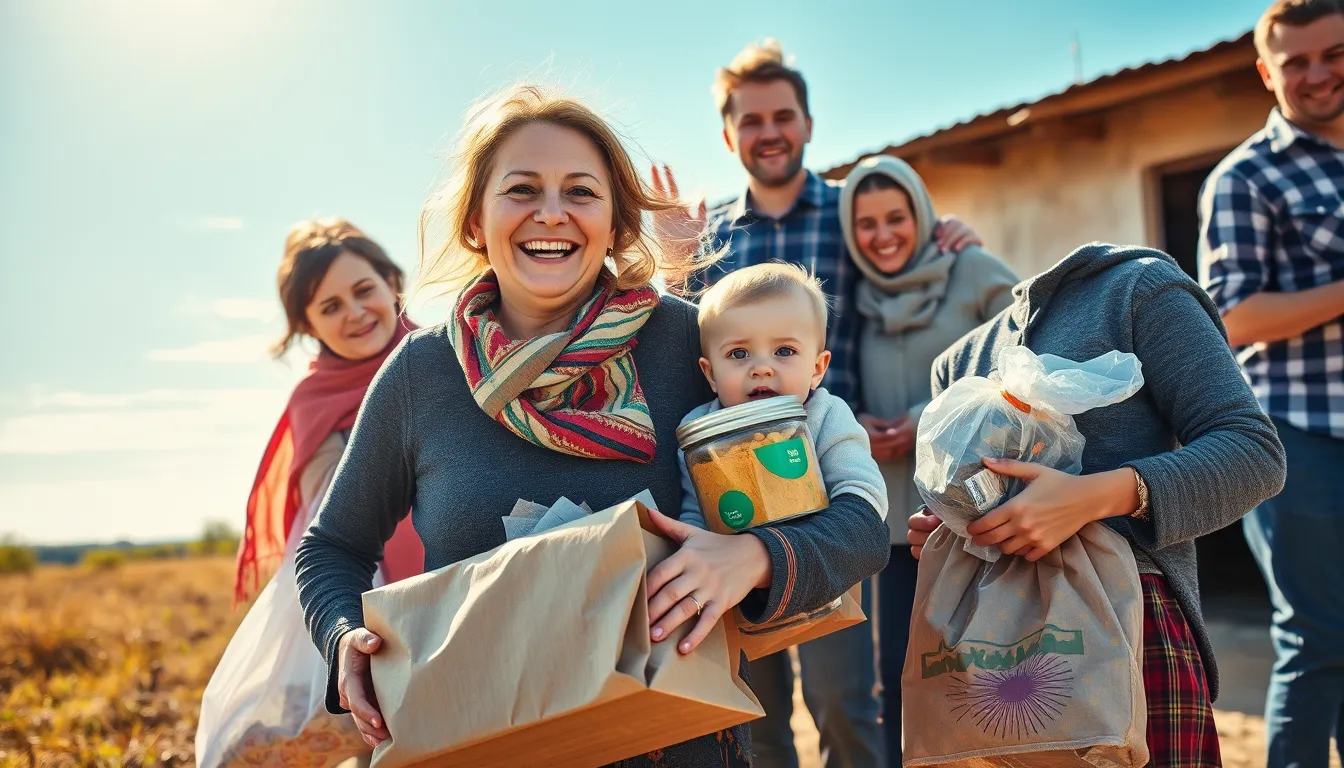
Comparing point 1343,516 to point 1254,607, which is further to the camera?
point 1254,607

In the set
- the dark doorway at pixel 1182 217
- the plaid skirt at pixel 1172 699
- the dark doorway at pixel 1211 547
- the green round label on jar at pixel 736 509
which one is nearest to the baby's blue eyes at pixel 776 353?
the green round label on jar at pixel 736 509

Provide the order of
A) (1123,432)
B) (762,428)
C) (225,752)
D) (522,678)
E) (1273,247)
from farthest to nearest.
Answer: (1273,247) → (225,752) → (1123,432) → (762,428) → (522,678)

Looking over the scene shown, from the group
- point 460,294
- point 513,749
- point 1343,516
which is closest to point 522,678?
point 513,749

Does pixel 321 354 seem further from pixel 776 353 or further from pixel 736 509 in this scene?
pixel 736 509

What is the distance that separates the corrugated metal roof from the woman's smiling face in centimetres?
513

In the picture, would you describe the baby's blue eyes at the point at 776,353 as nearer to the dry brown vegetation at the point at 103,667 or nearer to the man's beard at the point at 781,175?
the man's beard at the point at 781,175

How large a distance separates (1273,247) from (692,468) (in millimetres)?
2261

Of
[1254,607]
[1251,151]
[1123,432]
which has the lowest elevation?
[1254,607]

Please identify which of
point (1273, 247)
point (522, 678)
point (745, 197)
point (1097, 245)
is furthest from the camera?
point (745, 197)

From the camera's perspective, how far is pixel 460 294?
198 cm

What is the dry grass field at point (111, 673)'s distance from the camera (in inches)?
178

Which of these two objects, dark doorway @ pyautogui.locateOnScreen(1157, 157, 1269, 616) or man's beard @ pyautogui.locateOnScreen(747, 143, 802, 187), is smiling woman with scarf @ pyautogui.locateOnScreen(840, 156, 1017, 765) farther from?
dark doorway @ pyautogui.locateOnScreen(1157, 157, 1269, 616)

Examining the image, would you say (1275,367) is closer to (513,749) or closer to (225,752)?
(513,749)

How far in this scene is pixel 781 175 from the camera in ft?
12.0
